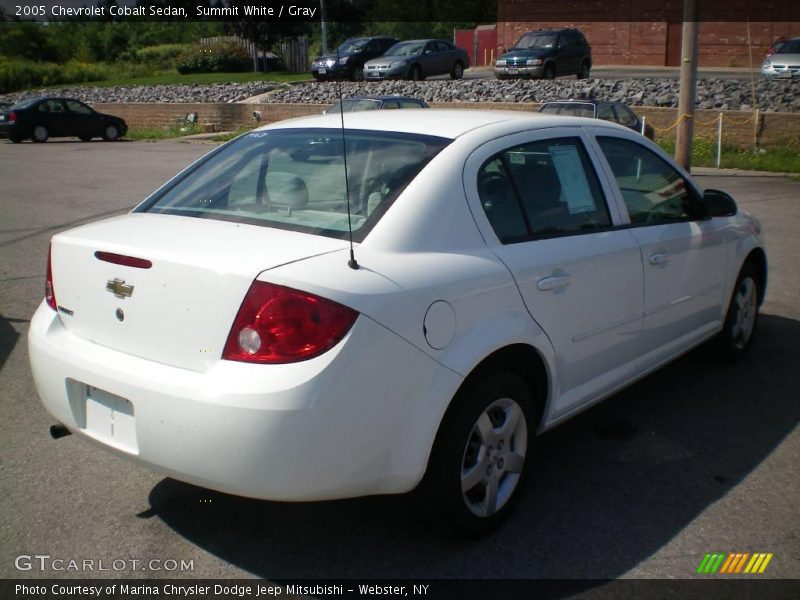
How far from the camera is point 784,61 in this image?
27031 mm

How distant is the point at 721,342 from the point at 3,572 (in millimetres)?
4355

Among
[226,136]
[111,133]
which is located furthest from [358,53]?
[111,133]

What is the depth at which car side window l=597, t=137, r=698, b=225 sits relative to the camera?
14.5 ft

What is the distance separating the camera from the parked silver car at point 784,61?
26.6 m

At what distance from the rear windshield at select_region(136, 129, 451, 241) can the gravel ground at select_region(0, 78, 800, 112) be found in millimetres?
14715

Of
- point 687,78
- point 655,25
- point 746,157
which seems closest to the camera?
point 687,78

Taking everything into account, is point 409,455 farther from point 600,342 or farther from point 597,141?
point 597,141

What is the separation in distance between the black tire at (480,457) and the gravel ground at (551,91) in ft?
51.6

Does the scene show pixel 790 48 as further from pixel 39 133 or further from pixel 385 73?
pixel 39 133

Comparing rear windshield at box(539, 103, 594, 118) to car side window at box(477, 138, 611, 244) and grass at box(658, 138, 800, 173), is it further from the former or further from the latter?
car side window at box(477, 138, 611, 244)

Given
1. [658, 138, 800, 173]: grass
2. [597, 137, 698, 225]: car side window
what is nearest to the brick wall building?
[658, 138, 800, 173]: grass

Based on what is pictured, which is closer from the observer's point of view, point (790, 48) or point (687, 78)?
point (687, 78)

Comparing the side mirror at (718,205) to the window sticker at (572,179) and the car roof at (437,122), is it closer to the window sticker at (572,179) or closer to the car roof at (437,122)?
the car roof at (437,122)

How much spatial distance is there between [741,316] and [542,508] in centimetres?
265
